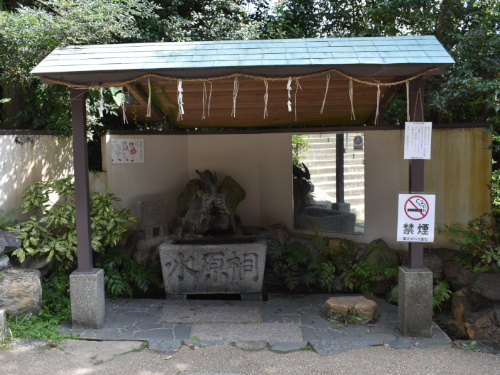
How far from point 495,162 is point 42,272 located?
7.91 metres

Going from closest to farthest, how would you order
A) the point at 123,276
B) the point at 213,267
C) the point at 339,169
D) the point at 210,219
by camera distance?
the point at 213,267
the point at 123,276
the point at 210,219
the point at 339,169

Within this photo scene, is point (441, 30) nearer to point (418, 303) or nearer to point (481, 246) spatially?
point (481, 246)

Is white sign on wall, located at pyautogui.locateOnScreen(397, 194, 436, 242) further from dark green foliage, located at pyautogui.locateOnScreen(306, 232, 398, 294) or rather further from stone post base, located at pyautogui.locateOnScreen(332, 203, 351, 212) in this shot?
stone post base, located at pyautogui.locateOnScreen(332, 203, 351, 212)

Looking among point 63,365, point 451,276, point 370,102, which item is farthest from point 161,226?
point 451,276

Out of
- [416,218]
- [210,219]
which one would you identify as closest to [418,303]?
[416,218]

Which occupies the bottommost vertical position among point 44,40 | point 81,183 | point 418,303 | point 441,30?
point 418,303

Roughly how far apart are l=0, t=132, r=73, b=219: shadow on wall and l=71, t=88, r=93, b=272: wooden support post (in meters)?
2.29

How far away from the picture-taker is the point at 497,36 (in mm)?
7043

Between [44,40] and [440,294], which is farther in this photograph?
[44,40]

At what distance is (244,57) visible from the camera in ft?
17.9

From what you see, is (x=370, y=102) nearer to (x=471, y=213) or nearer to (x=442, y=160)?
(x=442, y=160)

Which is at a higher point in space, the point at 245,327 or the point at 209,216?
the point at 209,216

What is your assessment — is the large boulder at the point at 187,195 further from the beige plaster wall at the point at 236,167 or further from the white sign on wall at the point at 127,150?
the white sign on wall at the point at 127,150

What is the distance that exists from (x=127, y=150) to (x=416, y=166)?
558 cm
